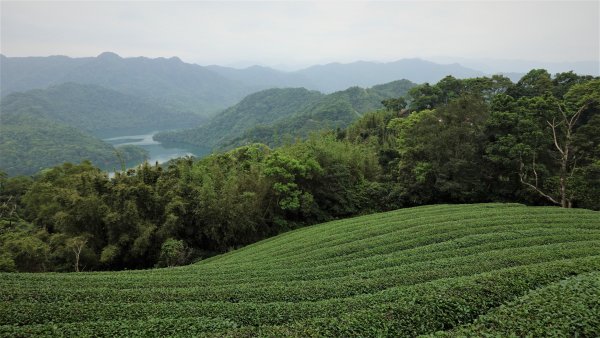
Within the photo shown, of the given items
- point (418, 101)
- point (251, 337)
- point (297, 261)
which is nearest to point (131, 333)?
point (251, 337)

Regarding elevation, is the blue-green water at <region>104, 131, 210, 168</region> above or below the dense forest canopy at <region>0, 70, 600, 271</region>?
below

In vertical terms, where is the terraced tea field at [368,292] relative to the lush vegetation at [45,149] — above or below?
above

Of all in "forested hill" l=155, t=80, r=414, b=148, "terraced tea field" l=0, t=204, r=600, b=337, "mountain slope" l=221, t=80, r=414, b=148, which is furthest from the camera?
"forested hill" l=155, t=80, r=414, b=148

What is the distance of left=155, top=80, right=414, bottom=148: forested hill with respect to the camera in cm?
10325

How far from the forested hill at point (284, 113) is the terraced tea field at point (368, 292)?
258ft

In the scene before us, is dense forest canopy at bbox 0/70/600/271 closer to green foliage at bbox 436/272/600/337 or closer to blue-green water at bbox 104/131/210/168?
green foliage at bbox 436/272/600/337

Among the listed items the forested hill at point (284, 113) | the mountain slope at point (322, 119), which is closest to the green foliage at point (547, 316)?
the mountain slope at point (322, 119)

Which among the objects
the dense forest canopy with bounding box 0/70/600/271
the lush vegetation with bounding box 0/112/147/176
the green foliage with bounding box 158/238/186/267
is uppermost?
the dense forest canopy with bounding box 0/70/600/271

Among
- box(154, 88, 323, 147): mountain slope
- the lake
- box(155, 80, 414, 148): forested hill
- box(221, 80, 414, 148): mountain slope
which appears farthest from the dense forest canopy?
box(154, 88, 323, 147): mountain slope

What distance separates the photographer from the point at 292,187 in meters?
29.7

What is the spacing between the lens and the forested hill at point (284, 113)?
103 meters

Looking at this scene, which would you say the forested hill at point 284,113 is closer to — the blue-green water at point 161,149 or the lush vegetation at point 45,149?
the blue-green water at point 161,149

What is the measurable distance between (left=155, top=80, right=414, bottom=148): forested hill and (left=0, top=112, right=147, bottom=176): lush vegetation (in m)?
39.0

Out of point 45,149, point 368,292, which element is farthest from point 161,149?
point 368,292
